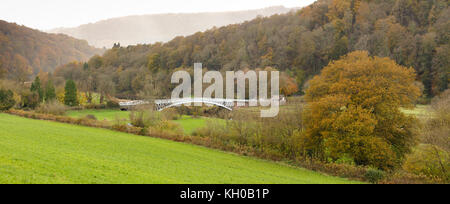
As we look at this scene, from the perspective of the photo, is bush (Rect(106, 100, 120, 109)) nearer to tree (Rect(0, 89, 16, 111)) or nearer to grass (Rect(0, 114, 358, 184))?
tree (Rect(0, 89, 16, 111))

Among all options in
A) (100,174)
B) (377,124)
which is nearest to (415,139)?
(377,124)

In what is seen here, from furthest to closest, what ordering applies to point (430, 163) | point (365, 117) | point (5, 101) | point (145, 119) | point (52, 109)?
point (5, 101) < point (52, 109) < point (145, 119) < point (365, 117) < point (430, 163)

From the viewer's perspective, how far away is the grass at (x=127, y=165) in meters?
11.1

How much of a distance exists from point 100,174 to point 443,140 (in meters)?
18.7

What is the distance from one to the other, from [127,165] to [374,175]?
583 inches

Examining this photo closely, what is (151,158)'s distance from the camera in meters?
18.9

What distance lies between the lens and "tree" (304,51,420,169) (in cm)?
1994

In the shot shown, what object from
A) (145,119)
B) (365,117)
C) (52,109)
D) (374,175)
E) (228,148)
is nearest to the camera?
(374,175)

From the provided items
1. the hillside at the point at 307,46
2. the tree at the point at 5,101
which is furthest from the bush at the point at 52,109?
the hillside at the point at 307,46

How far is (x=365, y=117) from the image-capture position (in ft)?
64.3

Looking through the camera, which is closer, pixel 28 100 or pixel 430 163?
pixel 430 163

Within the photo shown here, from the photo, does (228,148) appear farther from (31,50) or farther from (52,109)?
(31,50)

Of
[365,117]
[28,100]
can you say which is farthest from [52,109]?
[365,117]

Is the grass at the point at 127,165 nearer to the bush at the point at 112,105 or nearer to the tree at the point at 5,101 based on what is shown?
the tree at the point at 5,101
